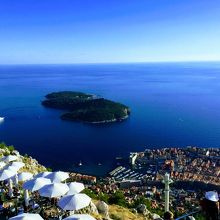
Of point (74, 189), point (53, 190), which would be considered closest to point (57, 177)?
point (74, 189)

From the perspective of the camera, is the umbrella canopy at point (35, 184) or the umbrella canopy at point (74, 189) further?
the umbrella canopy at point (35, 184)

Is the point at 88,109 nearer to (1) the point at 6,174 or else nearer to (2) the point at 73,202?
(1) the point at 6,174

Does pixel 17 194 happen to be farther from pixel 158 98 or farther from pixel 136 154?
pixel 158 98

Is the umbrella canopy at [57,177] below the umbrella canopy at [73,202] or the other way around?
below

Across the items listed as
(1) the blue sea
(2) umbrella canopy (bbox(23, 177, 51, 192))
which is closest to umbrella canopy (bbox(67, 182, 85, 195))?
(2) umbrella canopy (bbox(23, 177, 51, 192))

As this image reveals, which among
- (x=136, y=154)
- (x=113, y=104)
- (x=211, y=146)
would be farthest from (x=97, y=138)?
(x=113, y=104)

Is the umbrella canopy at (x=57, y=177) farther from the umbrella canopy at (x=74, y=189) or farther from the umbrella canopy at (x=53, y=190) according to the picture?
the umbrella canopy at (x=53, y=190)

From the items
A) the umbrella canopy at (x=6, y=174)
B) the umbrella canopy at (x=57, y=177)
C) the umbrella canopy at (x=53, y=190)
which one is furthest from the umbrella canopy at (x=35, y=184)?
the umbrella canopy at (x=6, y=174)
